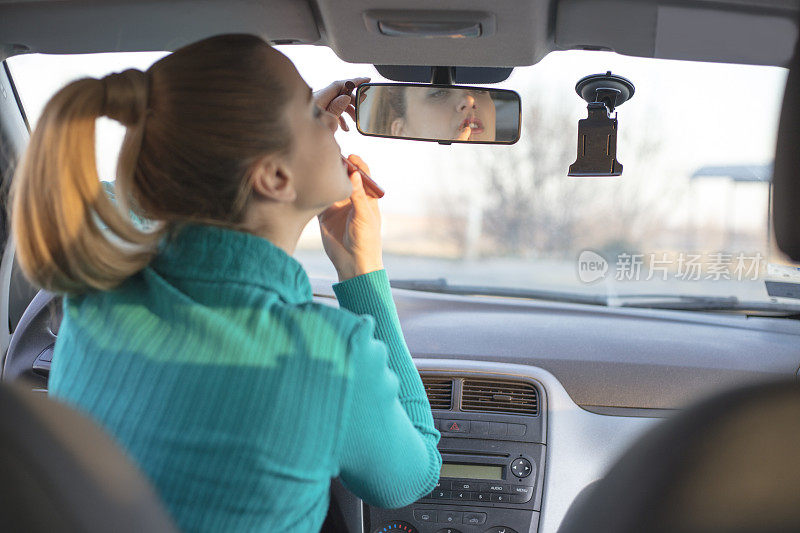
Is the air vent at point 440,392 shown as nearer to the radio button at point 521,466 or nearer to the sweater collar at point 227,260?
the radio button at point 521,466

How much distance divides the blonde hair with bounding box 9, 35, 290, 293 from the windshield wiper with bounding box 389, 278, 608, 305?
189 centimetres

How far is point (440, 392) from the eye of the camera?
9.84ft

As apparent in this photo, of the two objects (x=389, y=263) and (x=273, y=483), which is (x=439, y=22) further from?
(x=389, y=263)

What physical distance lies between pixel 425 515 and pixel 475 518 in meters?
0.18

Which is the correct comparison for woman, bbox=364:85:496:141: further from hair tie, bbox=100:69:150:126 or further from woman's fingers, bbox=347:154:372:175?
hair tie, bbox=100:69:150:126

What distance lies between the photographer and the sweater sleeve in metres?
1.54

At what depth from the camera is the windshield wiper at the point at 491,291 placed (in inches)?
138

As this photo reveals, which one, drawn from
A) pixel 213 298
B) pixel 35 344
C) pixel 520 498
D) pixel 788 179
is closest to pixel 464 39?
pixel 788 179

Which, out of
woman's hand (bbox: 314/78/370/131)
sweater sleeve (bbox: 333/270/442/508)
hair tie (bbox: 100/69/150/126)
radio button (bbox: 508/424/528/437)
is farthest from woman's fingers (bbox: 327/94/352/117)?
radio button (bbox: 508/424/528/437)

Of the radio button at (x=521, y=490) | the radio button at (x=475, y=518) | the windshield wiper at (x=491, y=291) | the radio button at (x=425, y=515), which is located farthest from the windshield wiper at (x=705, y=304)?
the radio button at (x=425, y=515)

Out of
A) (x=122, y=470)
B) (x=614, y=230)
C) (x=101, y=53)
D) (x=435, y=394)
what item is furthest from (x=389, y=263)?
(x=614, y=230)

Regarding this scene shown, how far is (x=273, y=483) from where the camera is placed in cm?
145

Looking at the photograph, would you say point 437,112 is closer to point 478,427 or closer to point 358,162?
point 358,162

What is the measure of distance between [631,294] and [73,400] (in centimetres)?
252
